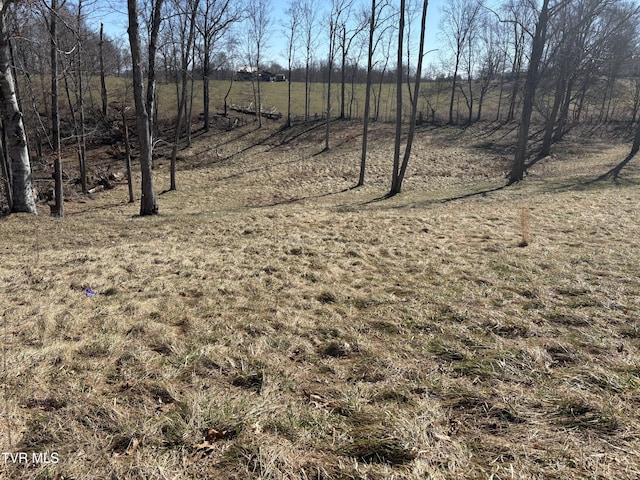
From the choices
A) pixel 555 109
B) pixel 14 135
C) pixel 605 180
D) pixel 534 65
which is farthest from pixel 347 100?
pixel 14 135

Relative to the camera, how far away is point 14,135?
27.4 ft

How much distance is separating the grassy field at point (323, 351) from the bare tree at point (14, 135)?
3.48 ft

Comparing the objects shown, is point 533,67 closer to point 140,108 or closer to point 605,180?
point 605,180

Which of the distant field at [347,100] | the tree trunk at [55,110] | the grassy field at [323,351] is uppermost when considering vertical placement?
the distant field at [347,100]

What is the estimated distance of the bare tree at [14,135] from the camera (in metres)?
8.02

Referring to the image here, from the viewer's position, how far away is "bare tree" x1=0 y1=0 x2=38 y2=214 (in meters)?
8.02

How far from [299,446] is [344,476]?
1.09 feet

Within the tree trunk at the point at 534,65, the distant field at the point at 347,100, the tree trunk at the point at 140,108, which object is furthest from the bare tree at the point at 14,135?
the distant field at the point at 347,100

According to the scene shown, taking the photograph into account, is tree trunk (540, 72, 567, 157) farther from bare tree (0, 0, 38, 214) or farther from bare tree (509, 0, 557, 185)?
bare tree (0, 0, 38, 214)

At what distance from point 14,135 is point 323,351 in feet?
A: 30.8

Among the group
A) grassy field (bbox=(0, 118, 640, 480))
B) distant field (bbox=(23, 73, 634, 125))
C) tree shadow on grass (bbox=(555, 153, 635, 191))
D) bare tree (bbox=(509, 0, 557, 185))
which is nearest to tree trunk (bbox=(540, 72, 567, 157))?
tree shadow on grass (bbox=(555, 153, 635, 191))

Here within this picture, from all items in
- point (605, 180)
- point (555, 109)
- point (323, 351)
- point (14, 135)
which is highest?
point (555, 109)

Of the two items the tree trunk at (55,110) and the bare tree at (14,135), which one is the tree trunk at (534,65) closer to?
the tree trunk at (55,110)

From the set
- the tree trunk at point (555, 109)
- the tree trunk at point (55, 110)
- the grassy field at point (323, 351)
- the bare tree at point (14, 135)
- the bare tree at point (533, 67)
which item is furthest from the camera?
the tree trunk at point (555, 109)
